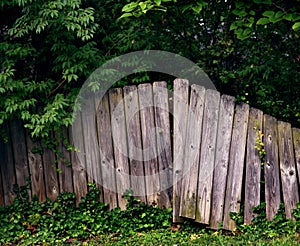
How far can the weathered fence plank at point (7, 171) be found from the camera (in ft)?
19.0

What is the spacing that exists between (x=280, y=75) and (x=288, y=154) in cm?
134

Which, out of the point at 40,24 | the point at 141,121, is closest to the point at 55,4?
the point at 40,24

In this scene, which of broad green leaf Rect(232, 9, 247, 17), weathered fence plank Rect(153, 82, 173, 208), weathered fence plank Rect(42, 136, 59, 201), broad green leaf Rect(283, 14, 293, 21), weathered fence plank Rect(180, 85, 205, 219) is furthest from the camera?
weathered fence plank Rect(42, 136, 59, 201)

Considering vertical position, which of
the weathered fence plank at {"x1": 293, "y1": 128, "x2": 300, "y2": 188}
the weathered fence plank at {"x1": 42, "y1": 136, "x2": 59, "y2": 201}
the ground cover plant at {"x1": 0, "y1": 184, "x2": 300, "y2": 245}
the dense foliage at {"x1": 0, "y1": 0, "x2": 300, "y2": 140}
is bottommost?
the ground cover plant at {"x1": 0, "y1": 184, "x2": 300, "y2": 245}

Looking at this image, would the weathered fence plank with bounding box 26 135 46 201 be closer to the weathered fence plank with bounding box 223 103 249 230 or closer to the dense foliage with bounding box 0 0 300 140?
the dense foliage with bounding box 0 0 300 140

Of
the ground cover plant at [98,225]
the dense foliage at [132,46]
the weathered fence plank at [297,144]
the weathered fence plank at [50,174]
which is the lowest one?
the ground cover plant at [98,225]

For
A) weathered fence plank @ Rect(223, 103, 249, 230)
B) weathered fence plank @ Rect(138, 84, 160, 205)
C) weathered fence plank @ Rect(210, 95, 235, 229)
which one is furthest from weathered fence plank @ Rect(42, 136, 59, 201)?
weathered fence plank @ Rect(223, 103, 249, 230)

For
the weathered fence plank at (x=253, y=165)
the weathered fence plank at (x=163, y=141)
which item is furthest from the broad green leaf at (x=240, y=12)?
the weathered fence plank at (x=163, y=141)

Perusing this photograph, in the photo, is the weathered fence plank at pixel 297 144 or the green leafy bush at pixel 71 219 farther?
Result: the green leafy bush at pixel 71 219

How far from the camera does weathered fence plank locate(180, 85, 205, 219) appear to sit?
5.29 m

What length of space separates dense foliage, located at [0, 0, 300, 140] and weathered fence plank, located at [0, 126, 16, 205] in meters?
0.40

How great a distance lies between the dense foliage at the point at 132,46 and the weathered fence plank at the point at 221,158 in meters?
0.26

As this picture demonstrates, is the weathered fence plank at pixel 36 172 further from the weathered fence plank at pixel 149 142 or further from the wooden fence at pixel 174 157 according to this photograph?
the weathered fence plank at pixel 149 142

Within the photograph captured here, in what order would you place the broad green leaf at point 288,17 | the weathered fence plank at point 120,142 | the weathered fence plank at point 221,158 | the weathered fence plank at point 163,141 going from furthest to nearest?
the weathered fence plank at point 120,142 < the weathered fence plank at point 163,141 < the weathered fence plank at point 221,158 < the broad green leaf at point 288,17
